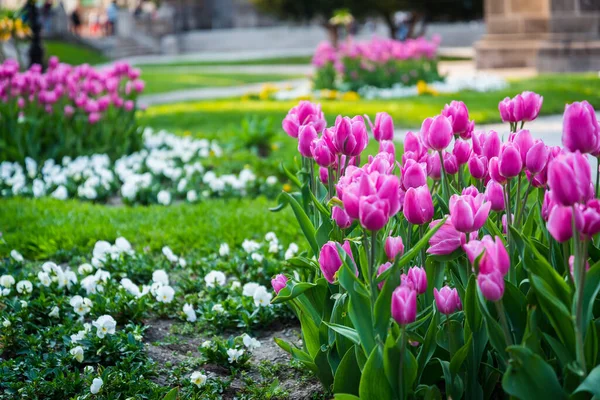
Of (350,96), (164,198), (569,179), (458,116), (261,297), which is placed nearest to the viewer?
(569,179)

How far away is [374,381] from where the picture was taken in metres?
2.17

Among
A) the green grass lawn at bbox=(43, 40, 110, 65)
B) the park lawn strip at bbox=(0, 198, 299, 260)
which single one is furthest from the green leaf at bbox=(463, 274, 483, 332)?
the green grass lawn at bbox=(43, 40, 110, 65)

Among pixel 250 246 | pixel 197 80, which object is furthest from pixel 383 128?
pixel 197 80

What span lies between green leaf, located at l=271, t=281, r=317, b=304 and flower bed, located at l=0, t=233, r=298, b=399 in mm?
476

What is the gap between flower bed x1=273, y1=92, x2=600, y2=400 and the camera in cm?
194

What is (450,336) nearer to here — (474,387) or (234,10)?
(474,387)

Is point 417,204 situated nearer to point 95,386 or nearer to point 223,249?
point 95,386

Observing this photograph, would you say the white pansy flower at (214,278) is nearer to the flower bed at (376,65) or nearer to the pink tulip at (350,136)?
the pink tulip at (350,136)

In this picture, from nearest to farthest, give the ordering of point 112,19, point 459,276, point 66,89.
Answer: point 459,276 → point 66,89 → point 112,19

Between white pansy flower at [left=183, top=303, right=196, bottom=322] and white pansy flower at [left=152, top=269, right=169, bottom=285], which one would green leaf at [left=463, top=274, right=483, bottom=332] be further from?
white pansy flower at [left=152, top=269, right=169, bottom=285]

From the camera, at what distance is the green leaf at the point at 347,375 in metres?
2.43

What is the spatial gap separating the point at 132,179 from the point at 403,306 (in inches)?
191

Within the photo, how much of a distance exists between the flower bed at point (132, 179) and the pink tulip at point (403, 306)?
14.3 feet

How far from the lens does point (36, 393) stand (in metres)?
2.95
